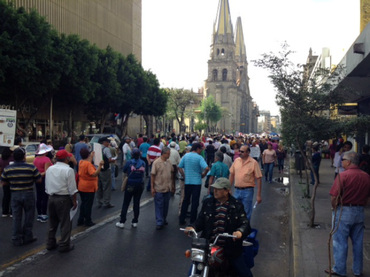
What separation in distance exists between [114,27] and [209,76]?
67.4m

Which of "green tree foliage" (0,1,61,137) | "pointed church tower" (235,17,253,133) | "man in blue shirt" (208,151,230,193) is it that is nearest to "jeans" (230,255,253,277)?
"man in blue shirt" (208,151,230,193)

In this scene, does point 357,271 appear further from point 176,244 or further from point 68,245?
point 68,245

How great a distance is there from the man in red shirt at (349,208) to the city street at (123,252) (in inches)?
38.2

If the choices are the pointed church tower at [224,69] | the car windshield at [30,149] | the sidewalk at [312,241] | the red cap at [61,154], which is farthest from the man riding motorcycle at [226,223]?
the pointed church tower at [224,69]

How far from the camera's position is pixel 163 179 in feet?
25.8

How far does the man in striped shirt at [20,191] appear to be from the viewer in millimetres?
6520

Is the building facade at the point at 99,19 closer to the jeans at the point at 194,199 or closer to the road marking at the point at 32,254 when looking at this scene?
the road marking at the point at 32,254

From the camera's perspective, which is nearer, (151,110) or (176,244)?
(176,244)

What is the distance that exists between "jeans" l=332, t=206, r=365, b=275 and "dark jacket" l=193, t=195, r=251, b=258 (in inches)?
64.0

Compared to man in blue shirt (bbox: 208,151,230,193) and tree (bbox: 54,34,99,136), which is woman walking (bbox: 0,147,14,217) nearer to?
man in blue shirt (bbox: 208,151,230,193)

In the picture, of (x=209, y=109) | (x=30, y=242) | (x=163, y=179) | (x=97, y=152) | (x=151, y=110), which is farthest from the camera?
(x=209, y=109)

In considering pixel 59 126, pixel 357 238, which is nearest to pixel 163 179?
pixel 357 238

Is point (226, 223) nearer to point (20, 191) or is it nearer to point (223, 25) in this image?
point (20, 191)

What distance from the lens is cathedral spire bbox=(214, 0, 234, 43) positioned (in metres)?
106
